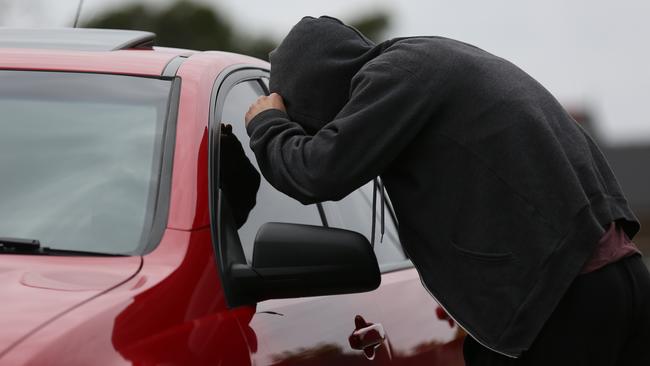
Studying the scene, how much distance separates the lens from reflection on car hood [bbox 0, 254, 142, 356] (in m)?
2.81

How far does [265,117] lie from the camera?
3633 mm

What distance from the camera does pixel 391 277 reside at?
4465mm

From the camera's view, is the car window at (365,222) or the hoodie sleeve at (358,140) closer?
the hoodie sleeve at (358,140)

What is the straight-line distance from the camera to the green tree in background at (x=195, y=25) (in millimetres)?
45312

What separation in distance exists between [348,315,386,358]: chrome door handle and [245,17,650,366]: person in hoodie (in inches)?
16.0

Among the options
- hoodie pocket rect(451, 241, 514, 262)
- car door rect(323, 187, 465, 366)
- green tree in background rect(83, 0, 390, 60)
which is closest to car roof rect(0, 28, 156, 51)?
car door rect(323, 187, 465, 366)

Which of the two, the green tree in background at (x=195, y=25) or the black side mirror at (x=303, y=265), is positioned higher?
the black side mirror at (x=303, y=265)

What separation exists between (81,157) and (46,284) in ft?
1.91

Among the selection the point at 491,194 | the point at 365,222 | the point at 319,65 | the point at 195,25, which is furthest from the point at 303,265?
the point at 195,25

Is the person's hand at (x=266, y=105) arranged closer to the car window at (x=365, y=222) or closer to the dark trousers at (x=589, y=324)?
the car window at (x=365, y=222)

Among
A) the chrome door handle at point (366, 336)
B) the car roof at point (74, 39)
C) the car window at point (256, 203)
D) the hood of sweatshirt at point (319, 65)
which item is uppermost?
the hood of sweatshirt at point (319, 65)

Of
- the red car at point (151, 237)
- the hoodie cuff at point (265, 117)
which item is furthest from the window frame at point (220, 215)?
the hoodie cuff at point (265, 117)

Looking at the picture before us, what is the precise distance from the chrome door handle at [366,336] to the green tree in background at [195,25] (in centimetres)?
4083

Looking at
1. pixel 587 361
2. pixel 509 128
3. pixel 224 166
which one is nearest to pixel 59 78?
pixel 224 166
